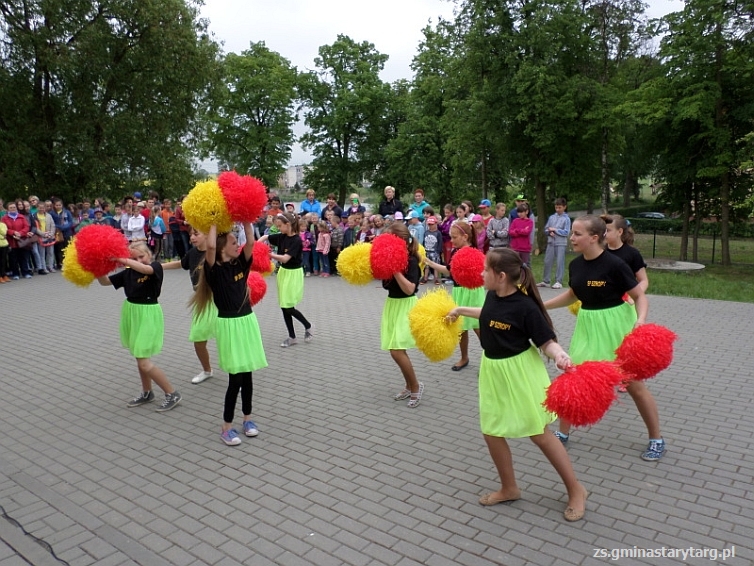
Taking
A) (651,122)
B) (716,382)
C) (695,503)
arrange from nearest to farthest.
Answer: (695,503) → (716,382) → (651,122)

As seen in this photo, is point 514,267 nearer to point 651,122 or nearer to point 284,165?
point 651,122

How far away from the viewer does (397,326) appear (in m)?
6.45

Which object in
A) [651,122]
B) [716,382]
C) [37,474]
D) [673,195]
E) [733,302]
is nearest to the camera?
[37,474]

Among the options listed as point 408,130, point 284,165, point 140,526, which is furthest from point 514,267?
point 284,165

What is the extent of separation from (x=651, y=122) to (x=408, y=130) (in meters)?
19.2

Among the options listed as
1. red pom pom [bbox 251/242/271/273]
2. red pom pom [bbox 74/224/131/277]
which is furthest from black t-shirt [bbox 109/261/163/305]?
red pom pom [bbox 251/242/271/273]

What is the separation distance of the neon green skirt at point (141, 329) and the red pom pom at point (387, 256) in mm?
2543

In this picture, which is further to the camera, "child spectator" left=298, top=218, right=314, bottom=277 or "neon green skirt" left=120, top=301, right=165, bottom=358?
"child spectator" left=298, top=218, right=314, bottom=277

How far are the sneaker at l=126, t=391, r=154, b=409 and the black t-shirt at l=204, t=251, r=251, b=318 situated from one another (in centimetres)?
209

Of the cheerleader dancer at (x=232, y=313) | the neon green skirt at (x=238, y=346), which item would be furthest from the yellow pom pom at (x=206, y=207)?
the neon green skirt at (x=238, y=346)

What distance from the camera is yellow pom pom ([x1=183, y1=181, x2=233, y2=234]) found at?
195 inches

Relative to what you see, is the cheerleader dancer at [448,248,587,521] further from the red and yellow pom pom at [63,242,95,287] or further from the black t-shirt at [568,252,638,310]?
the red and yellow pom pom at [63,242,95,287]

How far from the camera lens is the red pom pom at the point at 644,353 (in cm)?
452

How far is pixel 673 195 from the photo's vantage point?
22.5 meters
